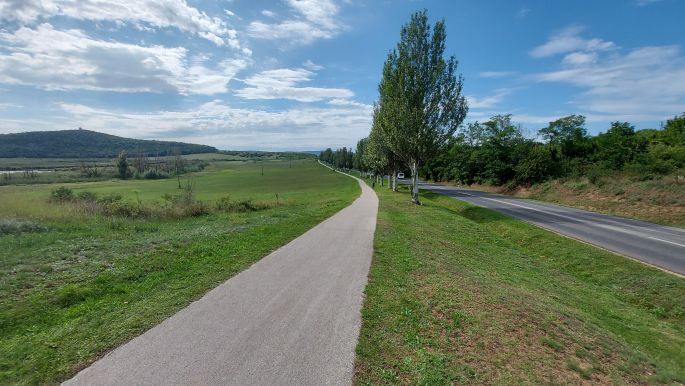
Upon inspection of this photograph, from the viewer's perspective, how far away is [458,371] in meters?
4.54

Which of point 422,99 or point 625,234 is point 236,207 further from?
point 625,234

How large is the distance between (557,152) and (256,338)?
53179 mm

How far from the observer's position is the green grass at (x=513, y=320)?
4.73 metres

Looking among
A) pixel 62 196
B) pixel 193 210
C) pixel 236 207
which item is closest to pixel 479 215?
pixel 236 207

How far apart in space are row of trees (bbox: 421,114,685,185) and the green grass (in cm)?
1680

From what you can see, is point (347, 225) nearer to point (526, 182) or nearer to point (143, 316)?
point (143, 316)

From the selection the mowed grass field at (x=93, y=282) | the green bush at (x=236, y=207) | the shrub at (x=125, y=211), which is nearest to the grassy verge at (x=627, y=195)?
the mowed grass field at (x=93, y=282)

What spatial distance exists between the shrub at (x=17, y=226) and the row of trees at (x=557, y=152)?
2393 cm

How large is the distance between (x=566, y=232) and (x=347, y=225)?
1117cm

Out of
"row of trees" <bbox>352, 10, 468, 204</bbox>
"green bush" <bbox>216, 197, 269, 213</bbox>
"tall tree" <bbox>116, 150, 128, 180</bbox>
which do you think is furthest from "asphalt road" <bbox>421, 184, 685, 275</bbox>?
"tall tree" <bbox>116, 150, 128, 180</bbox>

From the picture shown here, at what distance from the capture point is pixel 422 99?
26.1 m

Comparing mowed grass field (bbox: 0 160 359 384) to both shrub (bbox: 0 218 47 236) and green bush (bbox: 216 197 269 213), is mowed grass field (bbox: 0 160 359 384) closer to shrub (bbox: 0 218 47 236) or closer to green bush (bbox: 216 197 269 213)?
shrub (bbox: 0 218 47 236)

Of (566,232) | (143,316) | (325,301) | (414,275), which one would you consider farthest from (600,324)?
(566,232)

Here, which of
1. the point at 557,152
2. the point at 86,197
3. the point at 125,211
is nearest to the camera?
the point at 125,211
